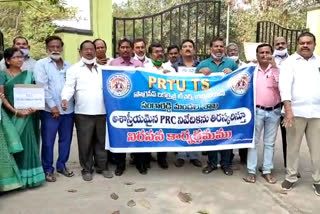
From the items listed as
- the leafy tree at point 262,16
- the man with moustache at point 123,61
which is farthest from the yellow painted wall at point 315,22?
the leafy tree at point 262,16

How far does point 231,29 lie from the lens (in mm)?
22141

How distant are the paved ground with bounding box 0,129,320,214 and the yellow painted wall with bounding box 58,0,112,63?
11.7 ft

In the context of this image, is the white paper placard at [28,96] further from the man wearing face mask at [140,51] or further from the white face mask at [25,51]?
the man wearing face mask at [140,51]

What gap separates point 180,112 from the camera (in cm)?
530

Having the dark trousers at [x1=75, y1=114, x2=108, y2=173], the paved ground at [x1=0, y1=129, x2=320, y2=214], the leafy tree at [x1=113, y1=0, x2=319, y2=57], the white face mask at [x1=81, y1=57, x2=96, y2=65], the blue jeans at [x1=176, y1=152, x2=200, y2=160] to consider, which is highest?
the leafy tree at [x1=113, y1=0, x2=319, y2=57]

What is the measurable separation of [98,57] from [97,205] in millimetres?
2019

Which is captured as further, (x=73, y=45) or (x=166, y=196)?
(x=73, y=45)

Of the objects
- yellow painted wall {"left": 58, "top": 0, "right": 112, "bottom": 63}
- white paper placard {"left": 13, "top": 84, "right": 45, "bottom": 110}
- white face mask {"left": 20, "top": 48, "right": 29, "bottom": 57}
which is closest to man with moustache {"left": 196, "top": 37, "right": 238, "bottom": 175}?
white paper placard {"left": 13, "top": 84, "right": 45, "bottom": 110}

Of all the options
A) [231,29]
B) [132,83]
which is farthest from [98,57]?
[231,29]

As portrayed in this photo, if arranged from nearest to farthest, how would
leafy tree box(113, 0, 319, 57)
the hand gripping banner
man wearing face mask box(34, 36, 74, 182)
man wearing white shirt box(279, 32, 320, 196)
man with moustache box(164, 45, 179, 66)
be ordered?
man wearing white shirt box(279, 32, 320, 196), man wearing face mask box(34, 36, 74, 182), the hand gripping banner, man with moustache box(164, 45, 179, 66), leafy tree box(113, 0, 319, 57)

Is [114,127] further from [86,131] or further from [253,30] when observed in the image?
[253,30]

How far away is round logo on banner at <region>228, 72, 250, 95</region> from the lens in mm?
5281

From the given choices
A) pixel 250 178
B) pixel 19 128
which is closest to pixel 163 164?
pixel 250 178

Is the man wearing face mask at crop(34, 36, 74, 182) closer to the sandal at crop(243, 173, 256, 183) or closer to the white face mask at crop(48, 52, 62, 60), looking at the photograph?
the white face mask at crop(48, 52, 62, 60)
